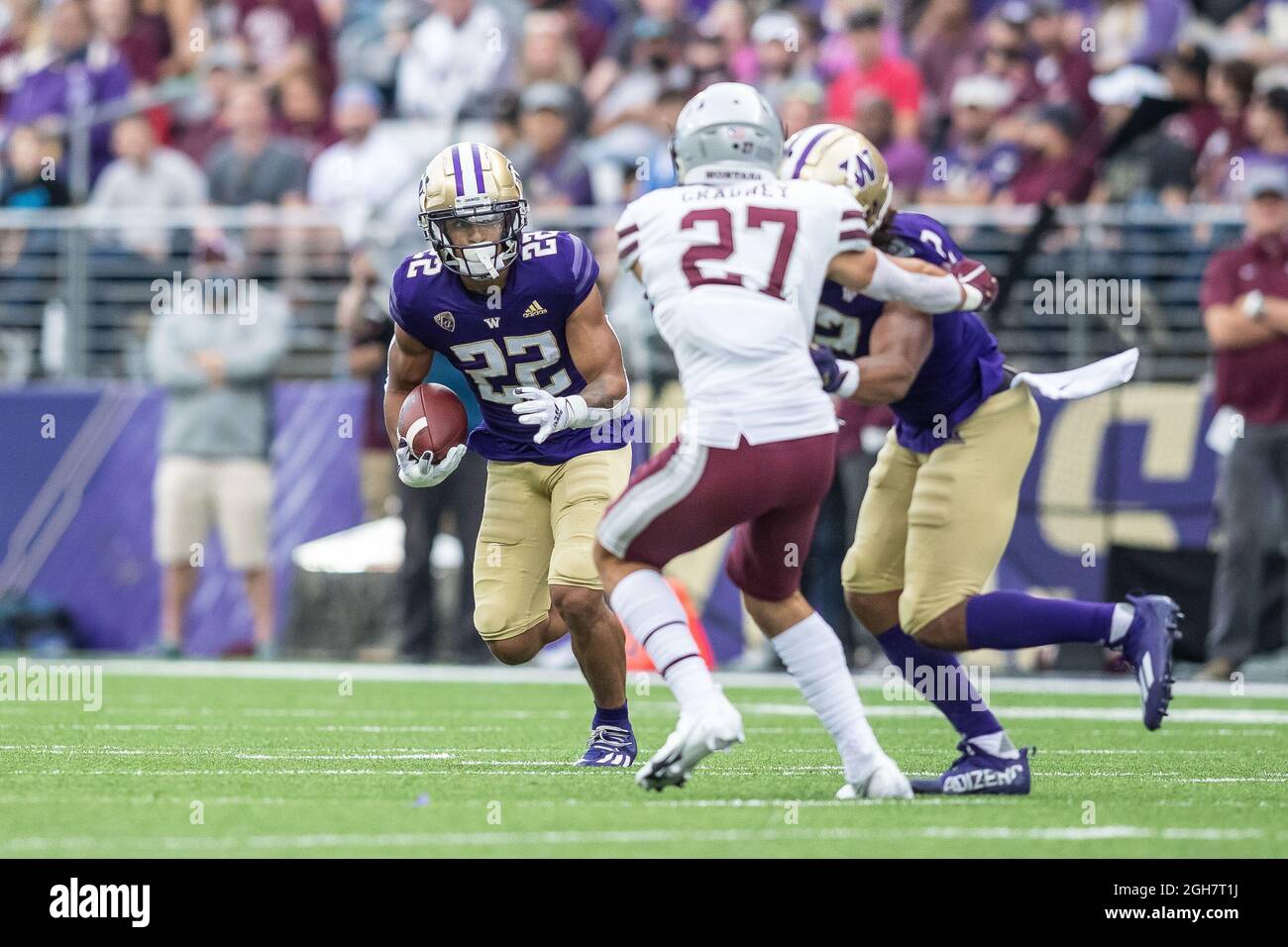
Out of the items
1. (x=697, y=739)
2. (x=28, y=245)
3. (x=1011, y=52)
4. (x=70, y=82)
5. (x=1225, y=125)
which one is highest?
(x=70, y=82)

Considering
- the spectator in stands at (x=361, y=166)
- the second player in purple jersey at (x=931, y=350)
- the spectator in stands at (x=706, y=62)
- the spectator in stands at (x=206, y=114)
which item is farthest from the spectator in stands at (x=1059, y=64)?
the second player in purple jersey at (x=931, y=350)

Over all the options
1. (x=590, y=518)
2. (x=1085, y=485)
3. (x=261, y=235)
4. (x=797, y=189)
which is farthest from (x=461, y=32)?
(x=797, y=189)

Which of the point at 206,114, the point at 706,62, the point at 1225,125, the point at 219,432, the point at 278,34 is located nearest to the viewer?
the point at 1225,125

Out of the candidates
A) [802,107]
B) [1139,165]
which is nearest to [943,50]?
[1139,165]

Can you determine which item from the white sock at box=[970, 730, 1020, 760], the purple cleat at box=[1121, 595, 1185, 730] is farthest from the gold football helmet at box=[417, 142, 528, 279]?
the purple cleat at box=[1121, 595, 1185, 730]

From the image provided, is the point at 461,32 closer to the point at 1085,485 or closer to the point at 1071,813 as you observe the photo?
the point at 1085,485

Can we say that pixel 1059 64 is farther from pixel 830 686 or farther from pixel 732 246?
pixel 830 686

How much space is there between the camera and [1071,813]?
5.19 meters

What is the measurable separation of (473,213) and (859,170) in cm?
123

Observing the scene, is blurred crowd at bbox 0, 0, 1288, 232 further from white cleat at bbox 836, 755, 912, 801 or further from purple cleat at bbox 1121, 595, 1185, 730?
white cleat at bbox 836, 755, 912, 801

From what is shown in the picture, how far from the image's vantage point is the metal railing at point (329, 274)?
11266mm

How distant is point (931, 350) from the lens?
5797 millimetres

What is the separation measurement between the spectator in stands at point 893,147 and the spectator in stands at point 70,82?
5.30 metres

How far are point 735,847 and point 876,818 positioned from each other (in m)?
0.59
